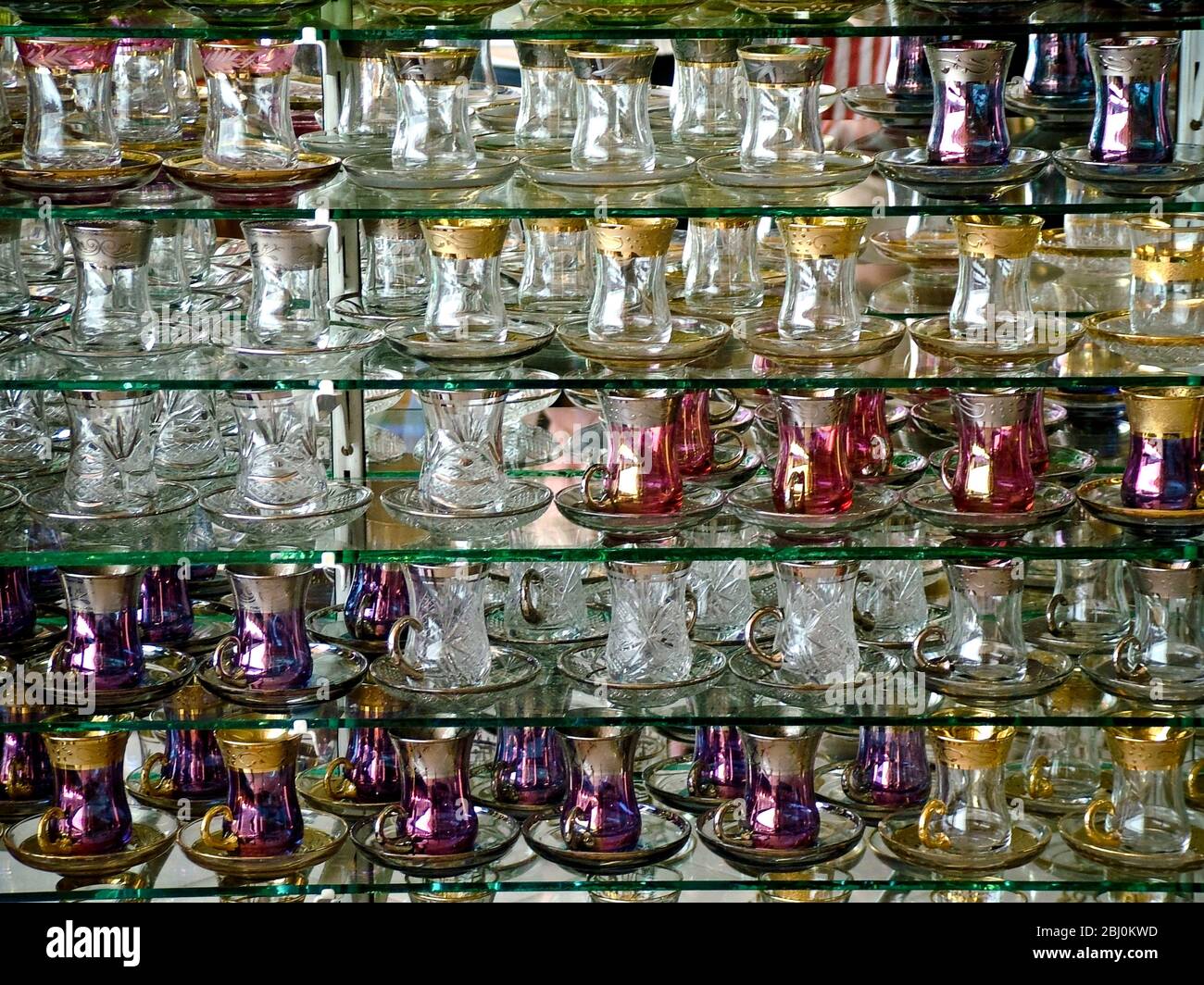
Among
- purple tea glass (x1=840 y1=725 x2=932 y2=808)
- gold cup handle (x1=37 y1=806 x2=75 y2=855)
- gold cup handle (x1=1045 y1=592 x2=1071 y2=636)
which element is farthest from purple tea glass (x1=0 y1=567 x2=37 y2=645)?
gold cup handle (x1=1045 y1=592 x2=1071 y2=636)

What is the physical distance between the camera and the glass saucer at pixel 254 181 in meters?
2.25

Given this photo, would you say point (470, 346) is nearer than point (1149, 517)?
Yes

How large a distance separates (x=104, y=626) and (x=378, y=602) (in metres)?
0.40

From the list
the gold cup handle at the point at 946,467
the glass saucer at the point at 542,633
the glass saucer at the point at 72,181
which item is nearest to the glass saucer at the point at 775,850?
the glass saucer at the point at 542,633

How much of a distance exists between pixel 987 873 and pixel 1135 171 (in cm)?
101

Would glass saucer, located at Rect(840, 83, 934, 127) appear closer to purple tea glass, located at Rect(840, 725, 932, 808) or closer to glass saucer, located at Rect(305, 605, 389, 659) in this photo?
purple tea glass, located at Rect(840, 725, 932, 808)

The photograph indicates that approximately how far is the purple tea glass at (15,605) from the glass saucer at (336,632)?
42 centimetres

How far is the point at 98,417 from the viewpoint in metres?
2.44

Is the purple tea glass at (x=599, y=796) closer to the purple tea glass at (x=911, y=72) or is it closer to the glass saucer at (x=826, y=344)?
the glass saucer at (x=826, y=344)

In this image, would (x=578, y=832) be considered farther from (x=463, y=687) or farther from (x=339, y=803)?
(x=339, y=803)

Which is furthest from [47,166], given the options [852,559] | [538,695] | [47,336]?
[852,559]

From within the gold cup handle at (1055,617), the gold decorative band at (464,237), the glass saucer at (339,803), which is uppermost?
the gold decorative band at (464,237)

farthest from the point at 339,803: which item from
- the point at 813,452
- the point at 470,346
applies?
the point at 813,452

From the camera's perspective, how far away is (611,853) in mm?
2568
